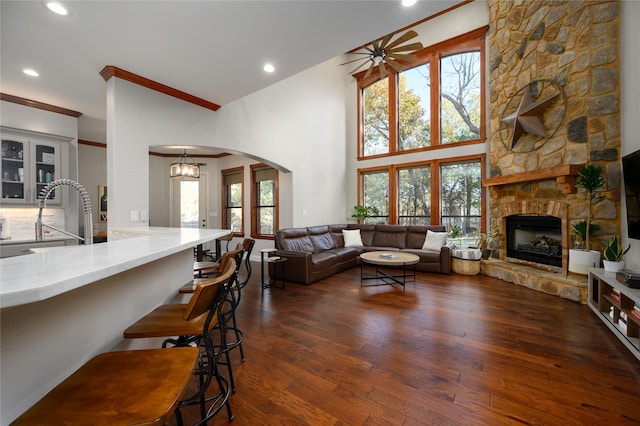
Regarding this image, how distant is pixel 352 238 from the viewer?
20.1 feet

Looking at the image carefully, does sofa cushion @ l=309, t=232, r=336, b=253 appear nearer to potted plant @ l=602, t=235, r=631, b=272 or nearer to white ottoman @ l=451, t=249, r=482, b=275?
white ottoman @ l=451, t=249, r=482, b=275

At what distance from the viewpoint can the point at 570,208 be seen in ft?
12.2

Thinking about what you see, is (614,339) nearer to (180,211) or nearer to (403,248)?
(403,248)

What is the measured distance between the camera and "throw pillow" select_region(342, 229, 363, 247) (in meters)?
6.08

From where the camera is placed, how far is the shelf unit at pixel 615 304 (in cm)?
217

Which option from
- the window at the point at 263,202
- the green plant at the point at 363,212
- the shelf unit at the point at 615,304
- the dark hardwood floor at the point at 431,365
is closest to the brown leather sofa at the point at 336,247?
the green plant at the point at 363,212

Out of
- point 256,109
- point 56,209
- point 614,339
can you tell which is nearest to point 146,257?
point 614,339

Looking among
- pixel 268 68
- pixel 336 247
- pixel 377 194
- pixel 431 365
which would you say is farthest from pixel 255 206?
pixel 431 365

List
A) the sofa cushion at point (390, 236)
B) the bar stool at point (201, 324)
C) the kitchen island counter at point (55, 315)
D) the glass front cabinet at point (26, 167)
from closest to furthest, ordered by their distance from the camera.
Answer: the kitchen island counter at point (55, 315), the bar stool at point (201, 324), the glass front cabinet at point (26, 167), the sofa cushion at point (390, 236)

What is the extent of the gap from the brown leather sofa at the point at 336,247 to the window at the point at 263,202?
4.21ft

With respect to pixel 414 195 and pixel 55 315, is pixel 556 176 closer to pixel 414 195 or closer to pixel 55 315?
pixel 414 195

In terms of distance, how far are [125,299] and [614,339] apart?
3.92 meters

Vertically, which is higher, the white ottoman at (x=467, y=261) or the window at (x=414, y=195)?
the window at (x=414, y=195)

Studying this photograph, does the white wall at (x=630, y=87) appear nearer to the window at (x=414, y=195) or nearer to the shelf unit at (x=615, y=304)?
the shelf unit at (x=615, y=304)
